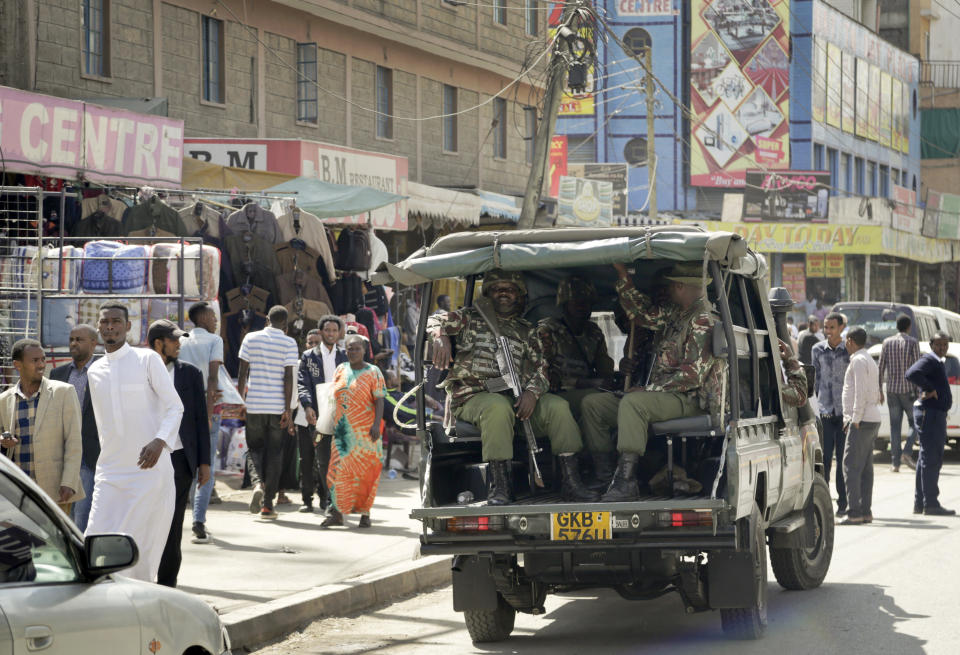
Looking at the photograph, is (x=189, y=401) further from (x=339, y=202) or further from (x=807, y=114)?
(x=807, y=114)

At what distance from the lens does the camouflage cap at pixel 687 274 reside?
8438 millimetres

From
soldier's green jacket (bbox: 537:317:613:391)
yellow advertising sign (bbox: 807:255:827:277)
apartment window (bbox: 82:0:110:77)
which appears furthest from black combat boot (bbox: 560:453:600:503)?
yellow advertising sign (bbox: 807:255:827:277)

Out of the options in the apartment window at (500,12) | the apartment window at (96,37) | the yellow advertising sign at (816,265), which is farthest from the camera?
the yellow advertising sign at (816,265)

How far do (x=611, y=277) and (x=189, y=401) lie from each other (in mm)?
2923

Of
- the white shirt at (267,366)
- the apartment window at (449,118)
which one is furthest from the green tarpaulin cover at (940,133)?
the white shirt at (267,366)

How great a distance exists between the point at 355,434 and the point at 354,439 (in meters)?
0.05

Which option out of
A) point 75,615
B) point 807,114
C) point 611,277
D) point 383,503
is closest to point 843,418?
point 383,503

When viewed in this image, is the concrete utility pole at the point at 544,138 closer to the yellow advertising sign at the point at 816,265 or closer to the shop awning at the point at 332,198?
the shop awning at the point at 332,198

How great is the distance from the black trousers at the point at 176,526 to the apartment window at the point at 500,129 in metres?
23.3

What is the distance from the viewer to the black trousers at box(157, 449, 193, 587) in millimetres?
8602

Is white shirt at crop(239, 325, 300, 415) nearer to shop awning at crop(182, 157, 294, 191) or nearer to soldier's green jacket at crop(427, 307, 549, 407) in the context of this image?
shop awning at crop(182, 157, 294, 191)

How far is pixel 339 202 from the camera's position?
1631 centimetres

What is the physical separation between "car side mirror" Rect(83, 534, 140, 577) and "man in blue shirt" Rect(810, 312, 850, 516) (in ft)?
36.2

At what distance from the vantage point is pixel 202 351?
12023 mm
